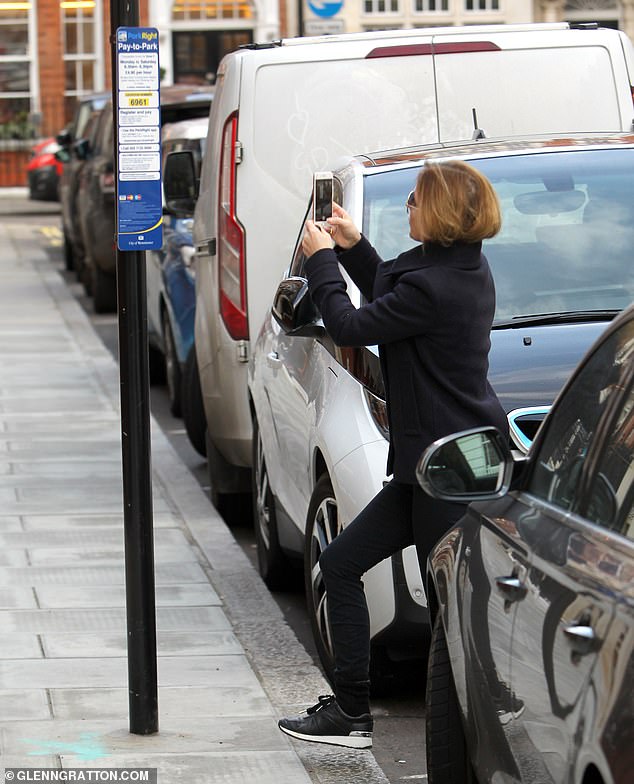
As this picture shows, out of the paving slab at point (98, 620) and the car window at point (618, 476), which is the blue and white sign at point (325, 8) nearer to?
the paving slab at point (98, 620)

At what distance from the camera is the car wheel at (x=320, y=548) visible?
5.75m

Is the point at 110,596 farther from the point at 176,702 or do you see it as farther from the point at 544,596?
the point at 544,596

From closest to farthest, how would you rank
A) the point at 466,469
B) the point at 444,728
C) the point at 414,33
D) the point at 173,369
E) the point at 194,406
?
the point at 466,469 < the point at 444,728 < the point at 414,33 < the point at 194,406 < the point at 173,369

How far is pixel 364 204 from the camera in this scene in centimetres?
623

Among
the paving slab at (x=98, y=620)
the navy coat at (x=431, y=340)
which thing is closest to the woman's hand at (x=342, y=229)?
the navy coat at (x=431, y=340)

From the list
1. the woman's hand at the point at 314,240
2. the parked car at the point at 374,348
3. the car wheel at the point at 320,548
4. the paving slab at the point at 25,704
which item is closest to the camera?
the woman's hand at the point at 314,240

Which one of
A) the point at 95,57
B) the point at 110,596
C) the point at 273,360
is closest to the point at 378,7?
the point at 95,57

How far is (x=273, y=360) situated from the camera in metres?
6.96

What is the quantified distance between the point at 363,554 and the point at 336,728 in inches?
21.9

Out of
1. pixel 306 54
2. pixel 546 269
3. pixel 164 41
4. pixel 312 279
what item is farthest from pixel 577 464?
pixel 164 41

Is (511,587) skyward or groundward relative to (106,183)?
skyward

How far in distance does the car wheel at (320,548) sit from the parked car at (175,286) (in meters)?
4.22

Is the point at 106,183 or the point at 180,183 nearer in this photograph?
the point at 180,183

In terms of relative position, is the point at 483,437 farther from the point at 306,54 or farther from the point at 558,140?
the point at 306,54
